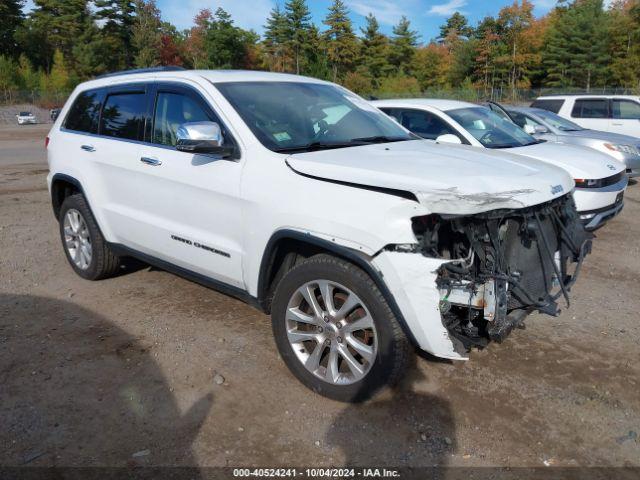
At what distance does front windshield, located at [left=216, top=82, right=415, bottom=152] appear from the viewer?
358 cm

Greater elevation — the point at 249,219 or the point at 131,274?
the point at 249,219

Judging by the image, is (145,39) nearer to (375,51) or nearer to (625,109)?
(375,51)

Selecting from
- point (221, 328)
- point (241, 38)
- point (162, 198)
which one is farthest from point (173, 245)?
point (241, 38)

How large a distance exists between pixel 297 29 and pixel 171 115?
76734 mm

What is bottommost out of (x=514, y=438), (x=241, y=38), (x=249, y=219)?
(x=514, y=438)

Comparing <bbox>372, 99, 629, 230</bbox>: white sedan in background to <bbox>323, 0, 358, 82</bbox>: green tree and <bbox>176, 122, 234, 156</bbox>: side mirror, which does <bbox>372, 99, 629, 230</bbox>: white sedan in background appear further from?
<bbox>323, 0, 358, 82</bbox>: green tree

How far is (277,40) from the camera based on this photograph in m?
76.4

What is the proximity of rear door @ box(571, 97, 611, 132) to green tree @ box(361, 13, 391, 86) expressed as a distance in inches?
2313

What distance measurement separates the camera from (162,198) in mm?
4016

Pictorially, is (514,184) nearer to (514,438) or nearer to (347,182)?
(347,182)

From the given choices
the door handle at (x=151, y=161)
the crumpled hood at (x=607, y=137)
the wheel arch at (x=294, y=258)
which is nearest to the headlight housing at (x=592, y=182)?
the crumpled hood at (x=607, y=137)

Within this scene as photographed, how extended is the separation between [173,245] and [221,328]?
0.76 metres

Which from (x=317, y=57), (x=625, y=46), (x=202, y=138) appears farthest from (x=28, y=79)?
(x=202, y=138)

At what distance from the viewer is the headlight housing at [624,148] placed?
31.5 ft
